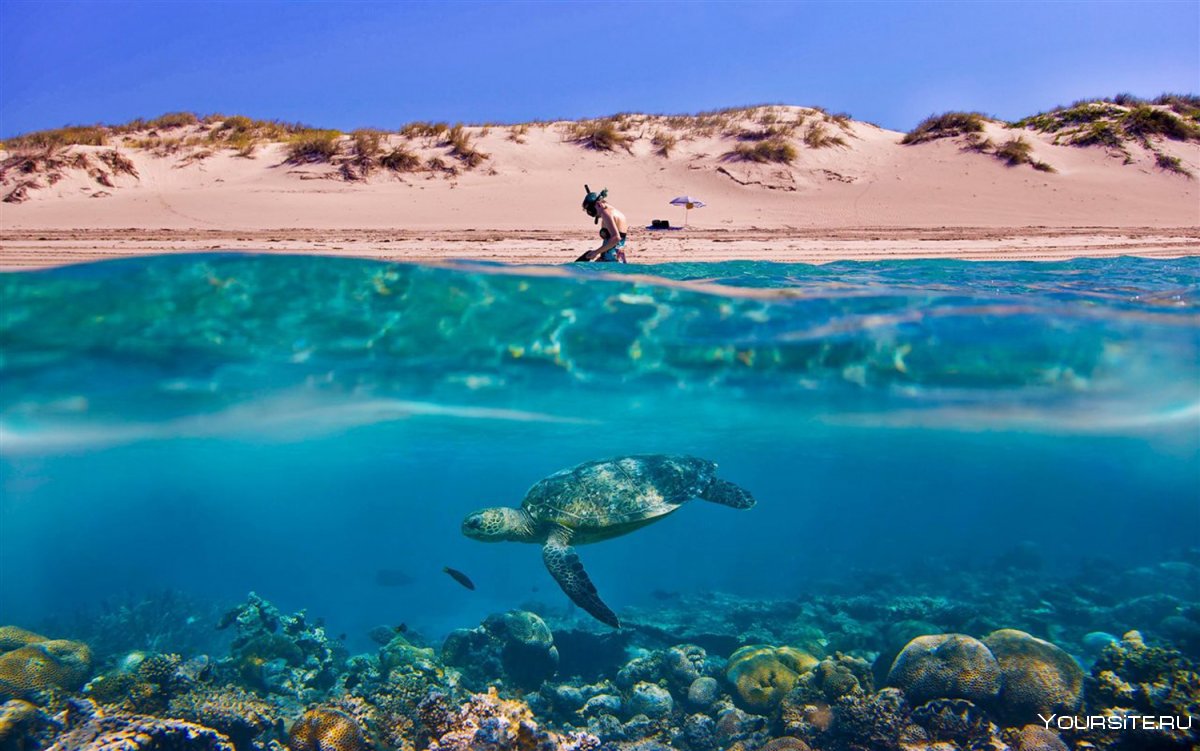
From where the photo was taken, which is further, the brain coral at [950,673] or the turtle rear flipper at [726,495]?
the turtle rear flipper at [726,495]

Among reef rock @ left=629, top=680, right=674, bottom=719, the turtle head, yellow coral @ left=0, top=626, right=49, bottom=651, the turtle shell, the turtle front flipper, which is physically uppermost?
the turtle shell

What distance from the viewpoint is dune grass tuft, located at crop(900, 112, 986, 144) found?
18.4m

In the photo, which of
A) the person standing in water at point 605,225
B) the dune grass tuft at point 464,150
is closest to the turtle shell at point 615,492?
the person standing in water at point 605,225

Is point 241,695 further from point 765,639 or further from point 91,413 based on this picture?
point 91,413

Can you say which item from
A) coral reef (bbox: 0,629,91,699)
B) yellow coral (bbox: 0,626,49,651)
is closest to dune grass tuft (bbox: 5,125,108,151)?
yellow coral (bbox: 0,626,49,651)

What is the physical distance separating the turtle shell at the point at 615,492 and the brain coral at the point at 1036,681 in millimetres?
4050

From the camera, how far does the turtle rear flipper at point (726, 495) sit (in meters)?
9.52

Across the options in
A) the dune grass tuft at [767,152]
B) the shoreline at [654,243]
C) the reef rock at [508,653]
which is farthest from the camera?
the dune grass tuft at [767,152]

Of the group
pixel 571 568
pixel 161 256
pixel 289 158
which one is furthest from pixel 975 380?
pixel 289 158

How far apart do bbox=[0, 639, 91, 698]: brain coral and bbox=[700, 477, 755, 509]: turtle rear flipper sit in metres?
8.03

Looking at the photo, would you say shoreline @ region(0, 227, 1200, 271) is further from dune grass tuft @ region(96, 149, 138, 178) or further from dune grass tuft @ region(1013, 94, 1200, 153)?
dune grass tuft @ region(1013, 94, 1200, 153)

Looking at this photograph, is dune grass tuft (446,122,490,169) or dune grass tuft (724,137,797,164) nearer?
dune grass tuft (724,137,797,164)

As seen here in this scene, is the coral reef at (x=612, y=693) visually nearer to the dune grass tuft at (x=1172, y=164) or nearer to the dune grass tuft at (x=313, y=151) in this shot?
the dune grass tuft at (x=1172, y=164)

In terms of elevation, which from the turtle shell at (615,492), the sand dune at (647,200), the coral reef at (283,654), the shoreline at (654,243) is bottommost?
the coral reef at (283,654)
